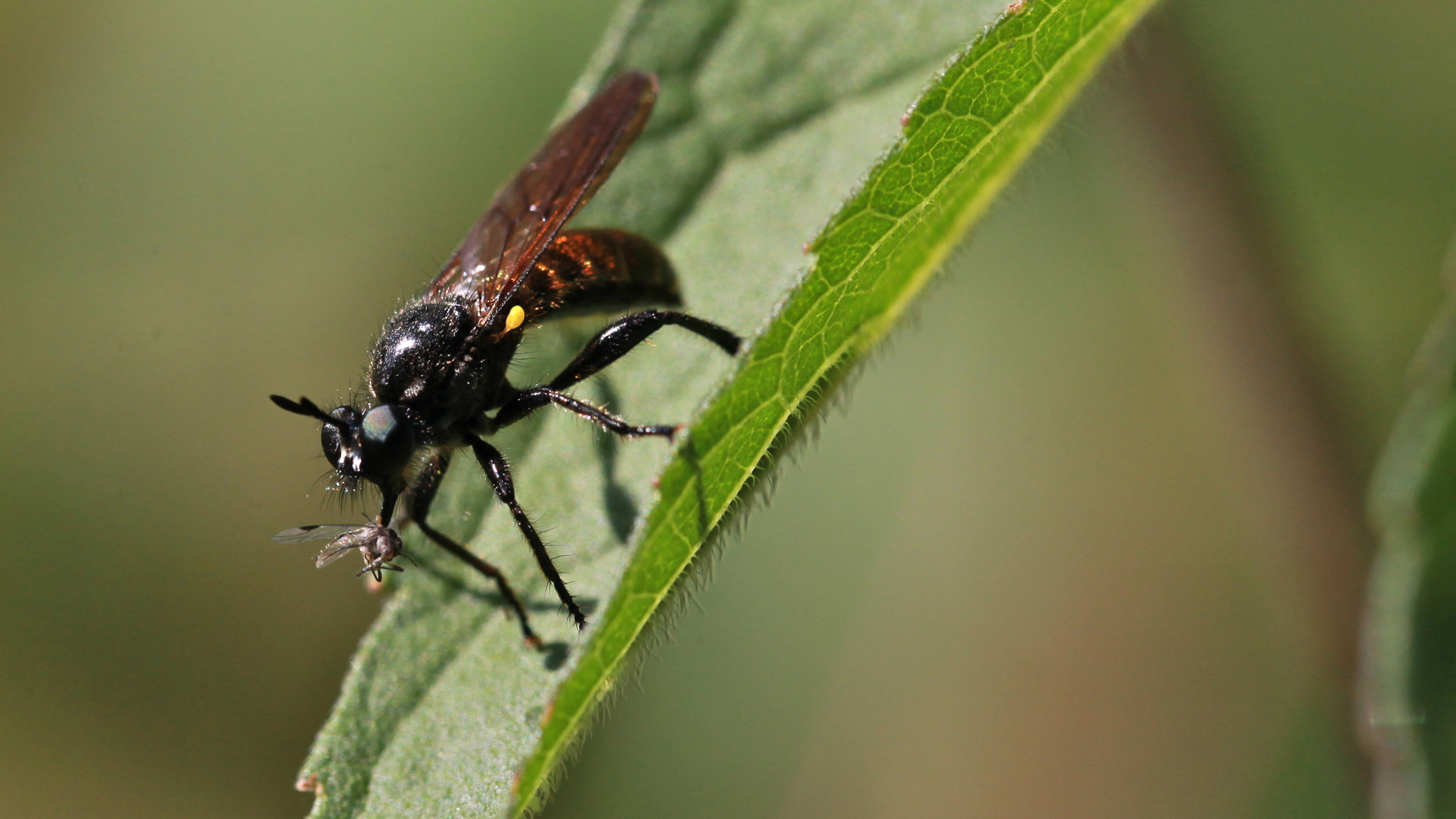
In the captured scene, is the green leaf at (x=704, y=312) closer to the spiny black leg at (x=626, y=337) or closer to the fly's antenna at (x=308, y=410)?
the spiny black leg at (x=626, y=337)

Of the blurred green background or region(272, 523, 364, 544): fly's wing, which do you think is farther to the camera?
the blurred green background

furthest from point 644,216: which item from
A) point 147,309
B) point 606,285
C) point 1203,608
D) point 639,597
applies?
point 147,309

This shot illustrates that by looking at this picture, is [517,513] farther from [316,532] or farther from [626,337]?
[626,337]

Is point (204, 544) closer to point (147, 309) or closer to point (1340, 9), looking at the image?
point (147, 309)

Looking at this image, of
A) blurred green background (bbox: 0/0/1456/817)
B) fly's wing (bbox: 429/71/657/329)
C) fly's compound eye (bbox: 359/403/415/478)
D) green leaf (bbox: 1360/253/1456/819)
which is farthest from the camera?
blurred green background (bbox: 0/0/1456/817)

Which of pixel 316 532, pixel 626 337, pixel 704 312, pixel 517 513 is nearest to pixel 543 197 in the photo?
pixel 626 337

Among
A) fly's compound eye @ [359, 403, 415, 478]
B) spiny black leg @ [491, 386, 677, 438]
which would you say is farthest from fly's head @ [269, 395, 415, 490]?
spiny black leg @ [491, 386, 677, 438]

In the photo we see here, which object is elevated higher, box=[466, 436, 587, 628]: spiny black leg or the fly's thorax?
the fly's thorax

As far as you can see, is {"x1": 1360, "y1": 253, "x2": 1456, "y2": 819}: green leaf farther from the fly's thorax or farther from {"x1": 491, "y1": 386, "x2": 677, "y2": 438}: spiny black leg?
the fly's thorax
